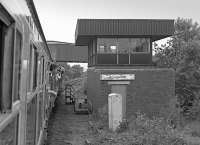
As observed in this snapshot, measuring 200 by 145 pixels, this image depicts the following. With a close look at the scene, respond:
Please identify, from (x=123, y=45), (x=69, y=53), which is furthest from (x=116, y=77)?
(x=69, y=53)

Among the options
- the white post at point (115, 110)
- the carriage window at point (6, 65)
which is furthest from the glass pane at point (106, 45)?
the carriage window at point (6, 65)

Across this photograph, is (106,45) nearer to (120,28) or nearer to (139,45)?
(120,28)

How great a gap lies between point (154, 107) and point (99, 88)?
225 centimetres

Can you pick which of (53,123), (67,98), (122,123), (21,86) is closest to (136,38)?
(67,98)

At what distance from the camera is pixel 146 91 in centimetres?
1478

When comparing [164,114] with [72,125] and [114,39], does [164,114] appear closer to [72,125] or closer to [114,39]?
[72,125]

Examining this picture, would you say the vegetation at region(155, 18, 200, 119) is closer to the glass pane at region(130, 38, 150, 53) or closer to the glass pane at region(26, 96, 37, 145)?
the glass pane at region(130, 38, 150, 53)

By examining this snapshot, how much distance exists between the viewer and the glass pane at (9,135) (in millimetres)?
2185

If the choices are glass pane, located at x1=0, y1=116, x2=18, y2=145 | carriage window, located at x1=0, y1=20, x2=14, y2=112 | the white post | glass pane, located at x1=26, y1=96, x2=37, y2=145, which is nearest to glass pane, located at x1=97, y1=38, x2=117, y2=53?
the white post

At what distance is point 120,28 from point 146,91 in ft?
21.8

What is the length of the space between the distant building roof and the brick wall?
5.86 m

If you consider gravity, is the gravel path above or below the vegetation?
below

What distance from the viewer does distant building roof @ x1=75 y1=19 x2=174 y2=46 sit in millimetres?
20469

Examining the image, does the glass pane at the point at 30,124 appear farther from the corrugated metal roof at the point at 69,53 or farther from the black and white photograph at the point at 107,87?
the corrugated metal roof at the point at 69,53
